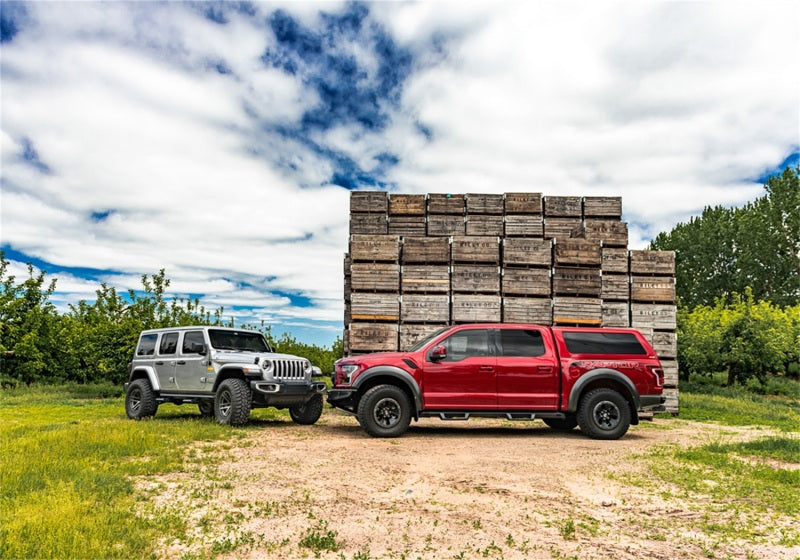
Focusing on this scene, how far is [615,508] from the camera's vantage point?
6195 mm

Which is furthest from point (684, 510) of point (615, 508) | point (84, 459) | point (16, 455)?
point (16, 455)

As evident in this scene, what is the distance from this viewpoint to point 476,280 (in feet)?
47.4

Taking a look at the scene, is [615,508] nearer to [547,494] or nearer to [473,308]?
[547,494]

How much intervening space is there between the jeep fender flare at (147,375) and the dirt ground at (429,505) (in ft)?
12.5

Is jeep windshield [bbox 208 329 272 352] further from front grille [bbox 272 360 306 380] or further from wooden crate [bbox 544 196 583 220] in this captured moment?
wooden crate [bbox 544 196 583 220]

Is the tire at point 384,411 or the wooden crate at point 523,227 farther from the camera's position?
the wooden crate at point 523,227

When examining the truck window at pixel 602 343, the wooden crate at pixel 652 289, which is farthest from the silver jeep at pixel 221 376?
the wooden crate at pixel 652 289

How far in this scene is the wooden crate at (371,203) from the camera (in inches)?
642

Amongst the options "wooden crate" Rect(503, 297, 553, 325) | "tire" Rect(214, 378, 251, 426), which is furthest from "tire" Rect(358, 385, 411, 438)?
"wooden crate" Rect(503, 297, 553, 325)

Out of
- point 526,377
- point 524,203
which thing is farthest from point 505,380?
point 524,203

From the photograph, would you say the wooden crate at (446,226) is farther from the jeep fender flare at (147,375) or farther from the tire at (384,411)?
the jeep fender flare at (147,375)

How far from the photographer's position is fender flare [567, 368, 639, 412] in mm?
10719

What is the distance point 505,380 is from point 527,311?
153 inches

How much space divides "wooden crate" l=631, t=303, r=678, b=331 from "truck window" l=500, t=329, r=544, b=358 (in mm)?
4860
